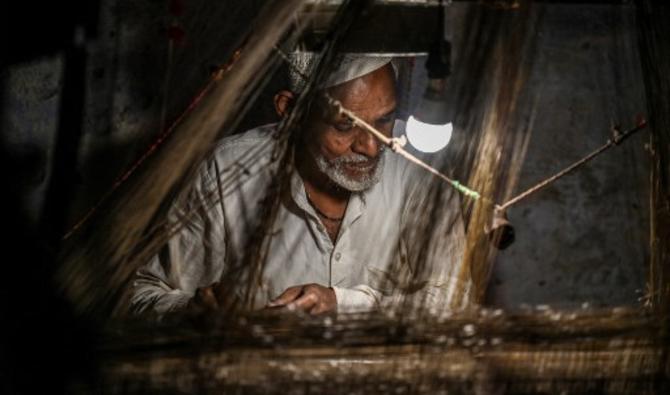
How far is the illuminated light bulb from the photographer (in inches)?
96.1

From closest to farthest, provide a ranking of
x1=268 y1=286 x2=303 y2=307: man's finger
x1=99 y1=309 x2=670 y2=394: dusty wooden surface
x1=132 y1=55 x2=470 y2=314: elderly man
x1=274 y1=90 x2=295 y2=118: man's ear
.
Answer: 1. x1=99 y1=309 x2=670 y2=394: dusty wooden surface
2. x1=268 y1=286 x2=303 y2=307: man's finger
3. x1=132 y1=55 x2=470 y2=314: elderly man
4. x1=274 y1=90 x2=295 y2=118: man's ear

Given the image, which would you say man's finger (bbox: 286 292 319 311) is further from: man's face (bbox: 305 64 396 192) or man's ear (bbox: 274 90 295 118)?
man's ear (bbox: 274 90 295 118)

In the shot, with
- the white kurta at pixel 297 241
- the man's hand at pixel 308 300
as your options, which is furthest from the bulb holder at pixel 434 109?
the man's hand at pixel 308 300

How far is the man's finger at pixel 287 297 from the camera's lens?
80.8 inches

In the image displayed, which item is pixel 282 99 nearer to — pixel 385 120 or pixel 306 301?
pixel 385 120

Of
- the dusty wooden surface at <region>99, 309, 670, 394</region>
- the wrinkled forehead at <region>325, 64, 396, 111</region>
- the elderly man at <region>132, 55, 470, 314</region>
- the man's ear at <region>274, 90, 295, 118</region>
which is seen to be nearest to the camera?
the dusty wooden surface at <region>99, 309, 670, 394</region>

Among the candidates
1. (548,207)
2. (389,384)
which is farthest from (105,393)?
(548,207)

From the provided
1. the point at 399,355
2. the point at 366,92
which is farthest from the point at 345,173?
the point at 399,355

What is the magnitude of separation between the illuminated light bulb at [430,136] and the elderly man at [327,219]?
0.40ft

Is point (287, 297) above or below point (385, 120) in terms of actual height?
below

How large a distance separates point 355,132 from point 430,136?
267 millimetres

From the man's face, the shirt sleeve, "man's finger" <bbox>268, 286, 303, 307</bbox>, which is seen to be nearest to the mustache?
the man's face

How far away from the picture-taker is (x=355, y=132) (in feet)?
8.20

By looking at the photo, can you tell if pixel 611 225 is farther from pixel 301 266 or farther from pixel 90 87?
pixel 90 87
